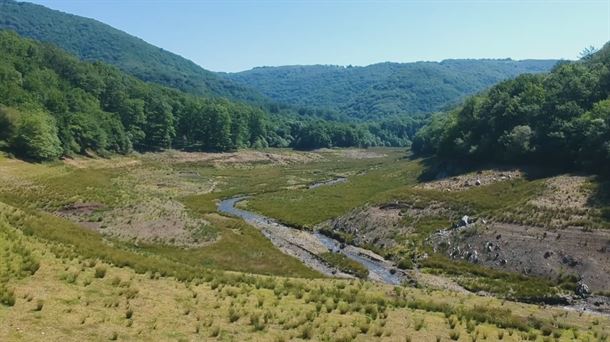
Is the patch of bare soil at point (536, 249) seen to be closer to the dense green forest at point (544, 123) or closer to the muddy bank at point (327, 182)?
the dense green forest at point (544, 123)

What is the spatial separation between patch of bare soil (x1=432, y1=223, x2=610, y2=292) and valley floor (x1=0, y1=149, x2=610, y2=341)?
200 millimetres

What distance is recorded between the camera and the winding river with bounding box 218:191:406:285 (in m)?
53.7

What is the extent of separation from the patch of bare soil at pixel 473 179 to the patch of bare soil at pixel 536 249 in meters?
19.9

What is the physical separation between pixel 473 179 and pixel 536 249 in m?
32.0

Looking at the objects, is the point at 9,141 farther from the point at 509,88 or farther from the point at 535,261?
the point at 509,88

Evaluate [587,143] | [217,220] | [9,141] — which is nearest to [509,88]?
[587,143]

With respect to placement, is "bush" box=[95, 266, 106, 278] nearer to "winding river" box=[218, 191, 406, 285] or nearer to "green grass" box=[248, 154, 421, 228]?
"winding river" box=[218, 191, 406, 285]

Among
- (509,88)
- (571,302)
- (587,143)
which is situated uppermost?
(509,88)

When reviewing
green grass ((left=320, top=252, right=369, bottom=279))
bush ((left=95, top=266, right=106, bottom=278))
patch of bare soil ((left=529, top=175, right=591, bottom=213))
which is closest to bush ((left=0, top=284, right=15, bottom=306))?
bush ((left=95, top=266, right=106, bottom=278))

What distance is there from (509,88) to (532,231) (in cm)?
6830

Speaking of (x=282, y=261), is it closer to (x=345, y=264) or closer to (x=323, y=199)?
(x=345, y=264)

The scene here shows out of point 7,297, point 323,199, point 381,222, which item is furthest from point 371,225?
point 7,297

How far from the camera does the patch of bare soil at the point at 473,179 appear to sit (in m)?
82.6

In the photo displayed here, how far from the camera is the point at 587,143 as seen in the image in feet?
252
